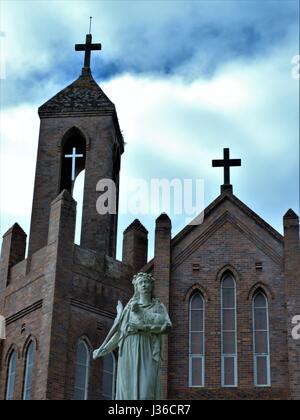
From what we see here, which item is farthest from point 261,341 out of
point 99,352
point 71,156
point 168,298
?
point 99,352

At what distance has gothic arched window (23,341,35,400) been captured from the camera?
25.8 metres

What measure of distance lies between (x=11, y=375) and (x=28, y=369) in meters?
0.93

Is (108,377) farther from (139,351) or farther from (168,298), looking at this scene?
A: (139,351)

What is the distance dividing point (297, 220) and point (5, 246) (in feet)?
26.7

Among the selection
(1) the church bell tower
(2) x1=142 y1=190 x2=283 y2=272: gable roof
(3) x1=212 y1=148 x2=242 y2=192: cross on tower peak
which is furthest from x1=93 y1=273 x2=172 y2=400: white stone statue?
(3) x1=212 y1=148 x2=242 y2=192: cross on tower peak

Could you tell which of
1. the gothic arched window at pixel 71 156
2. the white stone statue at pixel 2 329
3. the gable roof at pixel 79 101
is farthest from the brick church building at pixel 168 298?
the gable roof at pixel 79 101

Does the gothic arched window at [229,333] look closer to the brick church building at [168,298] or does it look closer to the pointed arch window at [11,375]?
the brick church building at [168,298]

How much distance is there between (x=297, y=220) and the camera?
27.1 meters

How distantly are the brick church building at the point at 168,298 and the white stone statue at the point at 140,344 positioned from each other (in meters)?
11.7

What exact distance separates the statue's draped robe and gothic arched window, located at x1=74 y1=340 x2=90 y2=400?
12.7 m

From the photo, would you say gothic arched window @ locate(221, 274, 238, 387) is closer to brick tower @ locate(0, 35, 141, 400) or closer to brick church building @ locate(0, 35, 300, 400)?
brick church building @ locate(0, 35, 300, 400)
